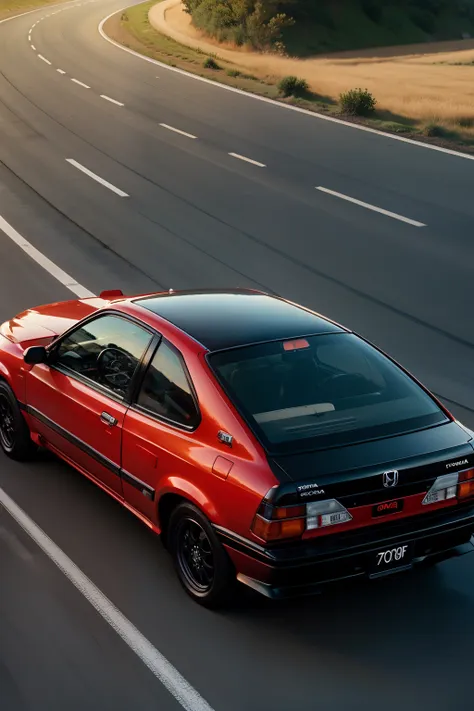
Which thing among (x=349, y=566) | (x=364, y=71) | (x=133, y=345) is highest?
(x=133, y=345)

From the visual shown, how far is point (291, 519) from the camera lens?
5.05 m

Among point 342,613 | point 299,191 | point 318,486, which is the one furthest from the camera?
point 299,191

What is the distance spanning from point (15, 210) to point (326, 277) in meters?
6.78

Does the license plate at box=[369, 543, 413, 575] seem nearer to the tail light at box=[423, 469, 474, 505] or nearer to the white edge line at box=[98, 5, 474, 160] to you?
the tail light at box=[423, 469, 474, 505]

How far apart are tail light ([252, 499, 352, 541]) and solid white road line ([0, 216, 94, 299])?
774cm

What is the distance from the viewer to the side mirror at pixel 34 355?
7020 mm

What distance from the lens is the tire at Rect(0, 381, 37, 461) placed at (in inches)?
298

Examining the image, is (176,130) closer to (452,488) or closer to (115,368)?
(115,368)

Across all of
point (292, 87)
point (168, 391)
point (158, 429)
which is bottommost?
point (292, 87)

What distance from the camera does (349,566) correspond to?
5.20 m

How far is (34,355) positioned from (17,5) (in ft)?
233

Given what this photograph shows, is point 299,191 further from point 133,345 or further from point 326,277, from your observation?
point 133,345

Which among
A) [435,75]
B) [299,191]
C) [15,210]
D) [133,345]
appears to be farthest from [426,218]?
[435,75]

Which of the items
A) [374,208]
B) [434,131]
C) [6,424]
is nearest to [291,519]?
[6,424]
